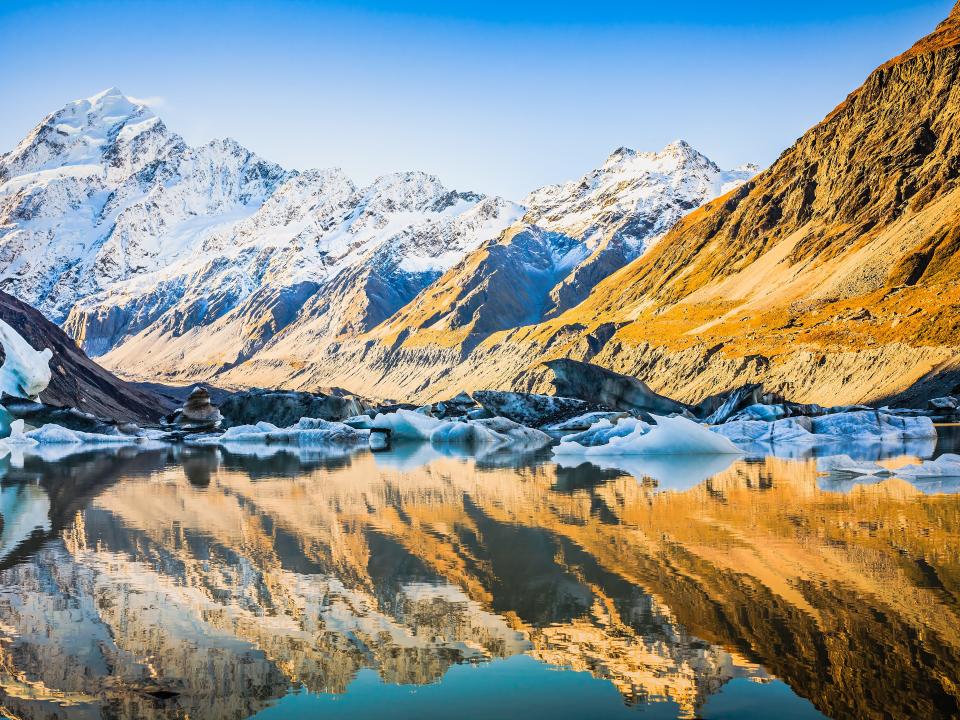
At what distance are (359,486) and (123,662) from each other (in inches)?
657

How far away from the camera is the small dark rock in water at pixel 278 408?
72.8 meters

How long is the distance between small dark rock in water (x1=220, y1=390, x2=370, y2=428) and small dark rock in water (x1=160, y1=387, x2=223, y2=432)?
34.3 inches

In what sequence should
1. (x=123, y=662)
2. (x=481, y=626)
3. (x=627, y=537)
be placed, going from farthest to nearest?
(x=627, y=537) → (x=481, y=626) → (x=123, y=662)

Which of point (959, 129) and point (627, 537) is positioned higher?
point (959, 129)

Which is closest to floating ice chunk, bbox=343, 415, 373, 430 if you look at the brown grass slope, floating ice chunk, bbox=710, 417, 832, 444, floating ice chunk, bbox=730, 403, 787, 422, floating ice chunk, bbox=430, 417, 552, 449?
floating ice chunk, bbox=430, 417, 552, 449

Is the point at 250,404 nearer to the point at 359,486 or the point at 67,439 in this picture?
the point at 67,439

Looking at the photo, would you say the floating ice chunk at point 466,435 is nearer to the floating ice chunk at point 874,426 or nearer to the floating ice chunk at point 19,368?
the floating ice chunk at point 874,426

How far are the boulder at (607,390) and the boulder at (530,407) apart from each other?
299 inches

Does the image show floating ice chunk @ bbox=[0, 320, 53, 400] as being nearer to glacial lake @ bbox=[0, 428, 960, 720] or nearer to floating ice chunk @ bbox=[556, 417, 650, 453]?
floating ice chunk @ bbox=[556, 417, 650, 453]

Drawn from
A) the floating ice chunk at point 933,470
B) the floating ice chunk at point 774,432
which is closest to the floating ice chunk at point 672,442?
the floating ice chunk at point 774,432

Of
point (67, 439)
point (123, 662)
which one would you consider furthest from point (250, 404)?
point (123, 662)

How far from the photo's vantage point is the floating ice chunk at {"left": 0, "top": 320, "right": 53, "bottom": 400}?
57.9 metres

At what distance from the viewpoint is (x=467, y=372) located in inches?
6619

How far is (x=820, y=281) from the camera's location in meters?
103
